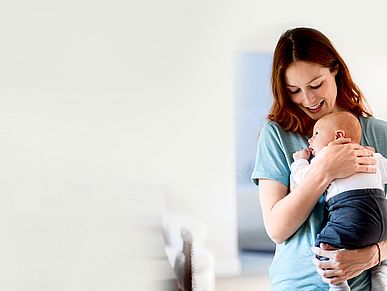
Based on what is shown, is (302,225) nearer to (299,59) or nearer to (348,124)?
(348,124)

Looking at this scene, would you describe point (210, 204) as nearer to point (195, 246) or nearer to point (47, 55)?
point (195, 246)

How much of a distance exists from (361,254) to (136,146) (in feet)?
1.82

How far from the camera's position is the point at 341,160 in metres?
Answer: 1.20

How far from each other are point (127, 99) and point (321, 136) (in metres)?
0.45

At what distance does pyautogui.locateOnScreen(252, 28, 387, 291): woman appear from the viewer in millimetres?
1190

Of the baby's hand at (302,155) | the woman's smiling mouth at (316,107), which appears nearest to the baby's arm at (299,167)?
the baby's hand at (302,155)

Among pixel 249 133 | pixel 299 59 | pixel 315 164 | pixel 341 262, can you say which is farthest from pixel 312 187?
pixel 249 133

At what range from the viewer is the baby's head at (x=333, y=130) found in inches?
48.3

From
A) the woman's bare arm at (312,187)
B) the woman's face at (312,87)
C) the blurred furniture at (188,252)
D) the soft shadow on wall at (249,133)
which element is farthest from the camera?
the soft shadow on wall at (249,133)

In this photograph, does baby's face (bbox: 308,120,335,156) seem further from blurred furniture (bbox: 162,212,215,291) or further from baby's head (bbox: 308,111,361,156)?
blurred furniture (bbox: 162,212,215,291)

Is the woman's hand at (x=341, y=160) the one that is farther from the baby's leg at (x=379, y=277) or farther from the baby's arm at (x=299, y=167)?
the baby's leg at (x=379, y=277)

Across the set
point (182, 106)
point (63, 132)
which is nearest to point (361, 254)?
point (182, 106)

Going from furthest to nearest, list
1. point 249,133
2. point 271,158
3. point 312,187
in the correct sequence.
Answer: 1. point 249,133
2. point 271,158
3. point 312,187

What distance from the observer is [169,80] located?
1.41 meters
